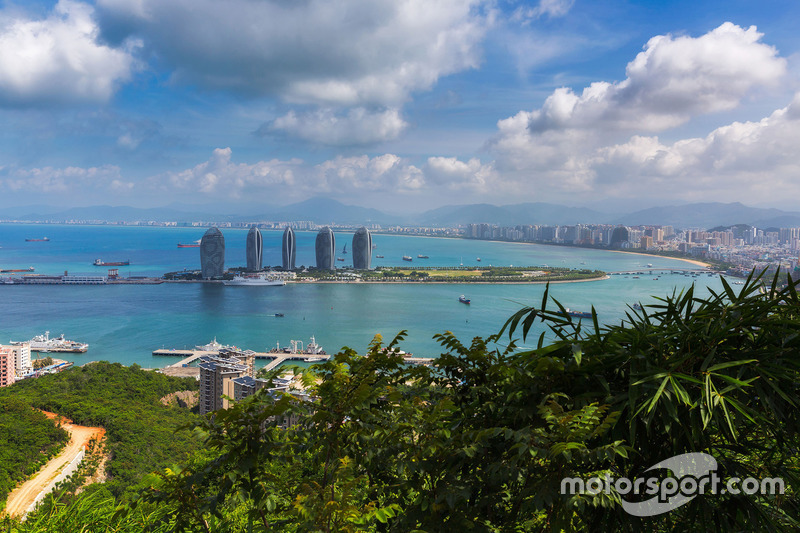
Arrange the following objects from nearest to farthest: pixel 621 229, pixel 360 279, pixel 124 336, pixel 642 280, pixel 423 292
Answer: pixel 124 336
pixel 423 292
pixel 642 280
pixel 360 279
pixel 621 229

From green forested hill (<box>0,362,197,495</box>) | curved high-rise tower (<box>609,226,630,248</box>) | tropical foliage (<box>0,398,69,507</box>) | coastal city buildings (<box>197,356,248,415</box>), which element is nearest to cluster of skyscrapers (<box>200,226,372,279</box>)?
green forested hill (<box>0,362,197,495</box>)

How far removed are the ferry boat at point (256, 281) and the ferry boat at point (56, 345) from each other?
11580mm

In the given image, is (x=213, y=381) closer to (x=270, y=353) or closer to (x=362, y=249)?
(x=270, y=353)

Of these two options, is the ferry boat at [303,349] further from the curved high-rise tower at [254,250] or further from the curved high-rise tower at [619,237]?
the curved high-rise tower at [619,237]

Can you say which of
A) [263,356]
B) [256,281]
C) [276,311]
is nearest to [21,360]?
[263,356]

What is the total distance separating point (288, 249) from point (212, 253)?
498 cm

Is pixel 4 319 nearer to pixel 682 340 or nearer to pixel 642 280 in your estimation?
pixel 682 340

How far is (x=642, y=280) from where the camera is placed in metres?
24.9

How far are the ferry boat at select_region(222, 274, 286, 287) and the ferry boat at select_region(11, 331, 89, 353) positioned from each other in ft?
38.0

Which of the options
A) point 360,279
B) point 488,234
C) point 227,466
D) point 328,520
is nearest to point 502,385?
point 328,520

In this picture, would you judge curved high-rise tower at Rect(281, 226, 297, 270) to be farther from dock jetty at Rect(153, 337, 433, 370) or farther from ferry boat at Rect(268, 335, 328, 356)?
ferry boat at Rect(268, 335, 328, 356)

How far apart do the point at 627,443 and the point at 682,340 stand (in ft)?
0.59

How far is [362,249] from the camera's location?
31.5 metres

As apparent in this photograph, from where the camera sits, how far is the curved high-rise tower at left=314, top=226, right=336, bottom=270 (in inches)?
1204
